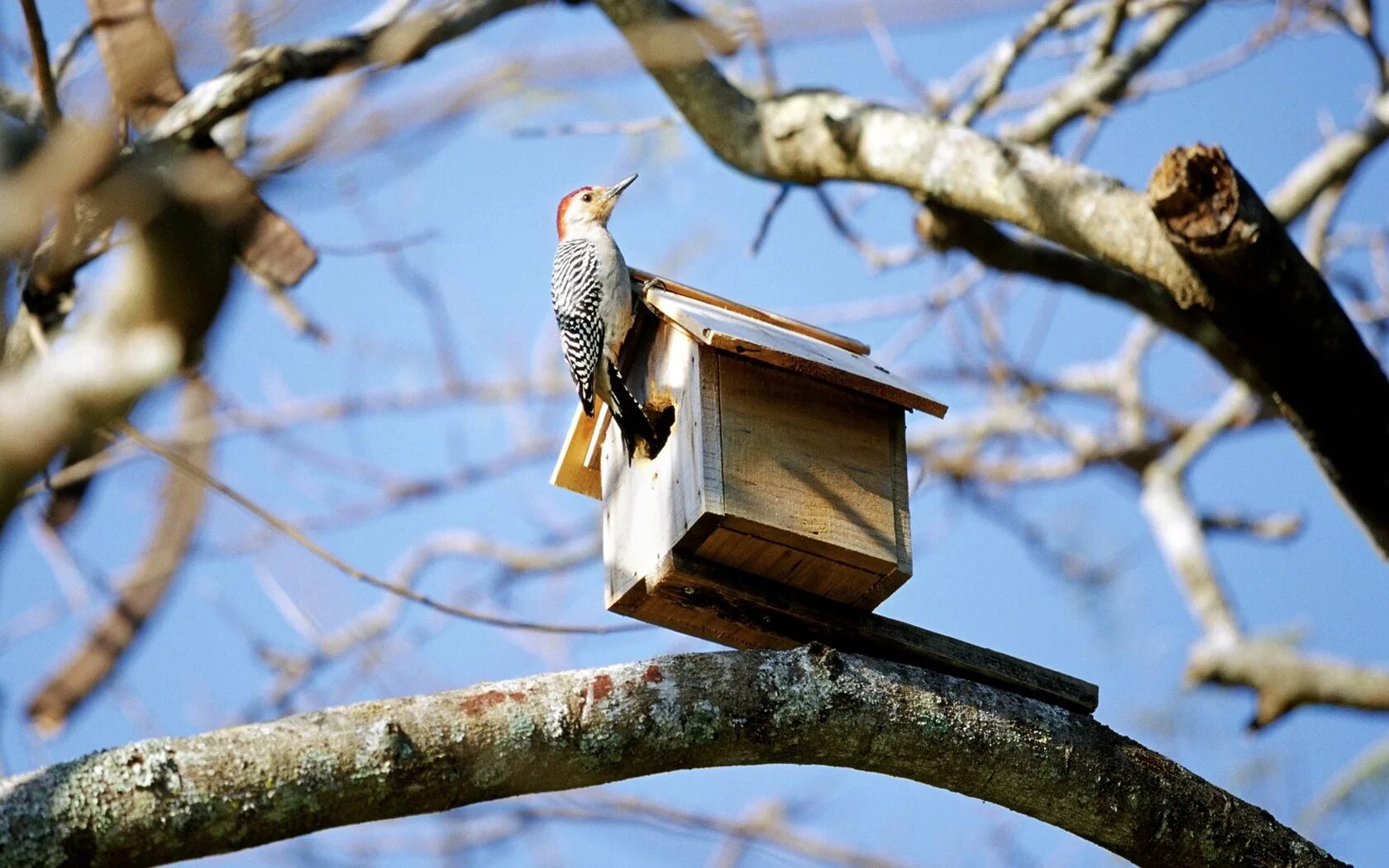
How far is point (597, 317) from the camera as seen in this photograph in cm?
453

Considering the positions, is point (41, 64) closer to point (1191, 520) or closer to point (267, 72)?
point (267, 72)

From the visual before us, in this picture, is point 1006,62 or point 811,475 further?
point 1006,62

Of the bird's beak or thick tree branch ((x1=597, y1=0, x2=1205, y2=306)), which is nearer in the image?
thick tree branch ((x1=597, y1=0, x2=1205, y2=306))

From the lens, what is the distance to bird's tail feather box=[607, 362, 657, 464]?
4004 mm

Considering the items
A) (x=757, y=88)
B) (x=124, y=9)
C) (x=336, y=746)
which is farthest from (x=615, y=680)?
(x=757, y=88)

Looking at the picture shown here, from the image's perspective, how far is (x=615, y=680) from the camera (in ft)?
9.31

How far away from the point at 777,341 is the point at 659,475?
18.7 inches

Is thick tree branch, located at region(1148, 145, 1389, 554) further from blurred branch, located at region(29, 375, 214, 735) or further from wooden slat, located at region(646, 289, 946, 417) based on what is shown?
blurred branch, located at region(29, 375, 214, 735)

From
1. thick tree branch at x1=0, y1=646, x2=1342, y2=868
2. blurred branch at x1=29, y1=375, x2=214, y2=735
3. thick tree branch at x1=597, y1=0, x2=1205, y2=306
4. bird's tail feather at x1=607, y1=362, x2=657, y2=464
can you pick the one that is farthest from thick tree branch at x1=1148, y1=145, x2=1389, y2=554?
blurred branch at x1=29, y1=375, x2=214, y2=735

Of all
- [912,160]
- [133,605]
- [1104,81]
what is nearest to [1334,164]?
[1104,81]

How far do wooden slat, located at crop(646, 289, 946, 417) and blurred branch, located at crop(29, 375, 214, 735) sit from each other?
4.06 feet

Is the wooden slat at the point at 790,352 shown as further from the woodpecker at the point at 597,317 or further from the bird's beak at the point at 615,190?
the bird's beak at the point at 615,190

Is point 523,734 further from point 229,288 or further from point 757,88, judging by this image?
point 757,88

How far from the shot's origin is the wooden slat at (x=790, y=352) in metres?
3.55
